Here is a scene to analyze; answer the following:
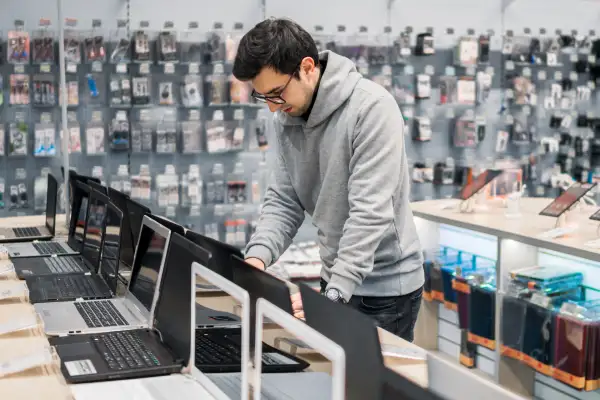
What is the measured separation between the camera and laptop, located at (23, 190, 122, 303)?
2.93 meters

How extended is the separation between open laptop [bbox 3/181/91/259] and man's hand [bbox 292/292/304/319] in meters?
2.42

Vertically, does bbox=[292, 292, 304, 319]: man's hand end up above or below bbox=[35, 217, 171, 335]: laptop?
above

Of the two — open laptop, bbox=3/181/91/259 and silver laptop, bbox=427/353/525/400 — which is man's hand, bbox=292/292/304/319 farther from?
open laptop, bbox=3/181/91/259

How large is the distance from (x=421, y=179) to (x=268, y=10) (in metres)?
1.96

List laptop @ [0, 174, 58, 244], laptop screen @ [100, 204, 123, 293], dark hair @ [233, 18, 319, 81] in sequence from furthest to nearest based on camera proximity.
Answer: laptop @ [0, 174, 58, 244]
laptop screen @ [100, 204, 123, 293]
dark hair @ [233, 18, 319, 81]

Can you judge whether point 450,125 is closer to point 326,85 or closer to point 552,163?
point 552,163

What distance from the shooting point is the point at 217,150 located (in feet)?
20.2

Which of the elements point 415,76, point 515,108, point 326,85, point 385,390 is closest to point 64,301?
point 326,85

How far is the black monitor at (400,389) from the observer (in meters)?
0.98

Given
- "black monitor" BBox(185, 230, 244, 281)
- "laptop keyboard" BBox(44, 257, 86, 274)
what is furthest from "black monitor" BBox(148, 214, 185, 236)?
"laptop keyboard" BBox(44, 257, 86, 274)

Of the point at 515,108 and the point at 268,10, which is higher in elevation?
the point at 268,10

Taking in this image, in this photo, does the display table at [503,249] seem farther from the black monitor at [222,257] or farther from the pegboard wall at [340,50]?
the black monitor at [222,257]

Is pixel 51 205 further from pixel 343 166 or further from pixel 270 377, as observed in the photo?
pixel 270 377

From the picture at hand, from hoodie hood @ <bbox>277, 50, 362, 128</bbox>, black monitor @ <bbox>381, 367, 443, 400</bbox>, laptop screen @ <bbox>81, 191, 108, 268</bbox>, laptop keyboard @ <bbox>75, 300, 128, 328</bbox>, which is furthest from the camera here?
laptop screen @ <bbox>81, 191, 108, 268</bbox>
